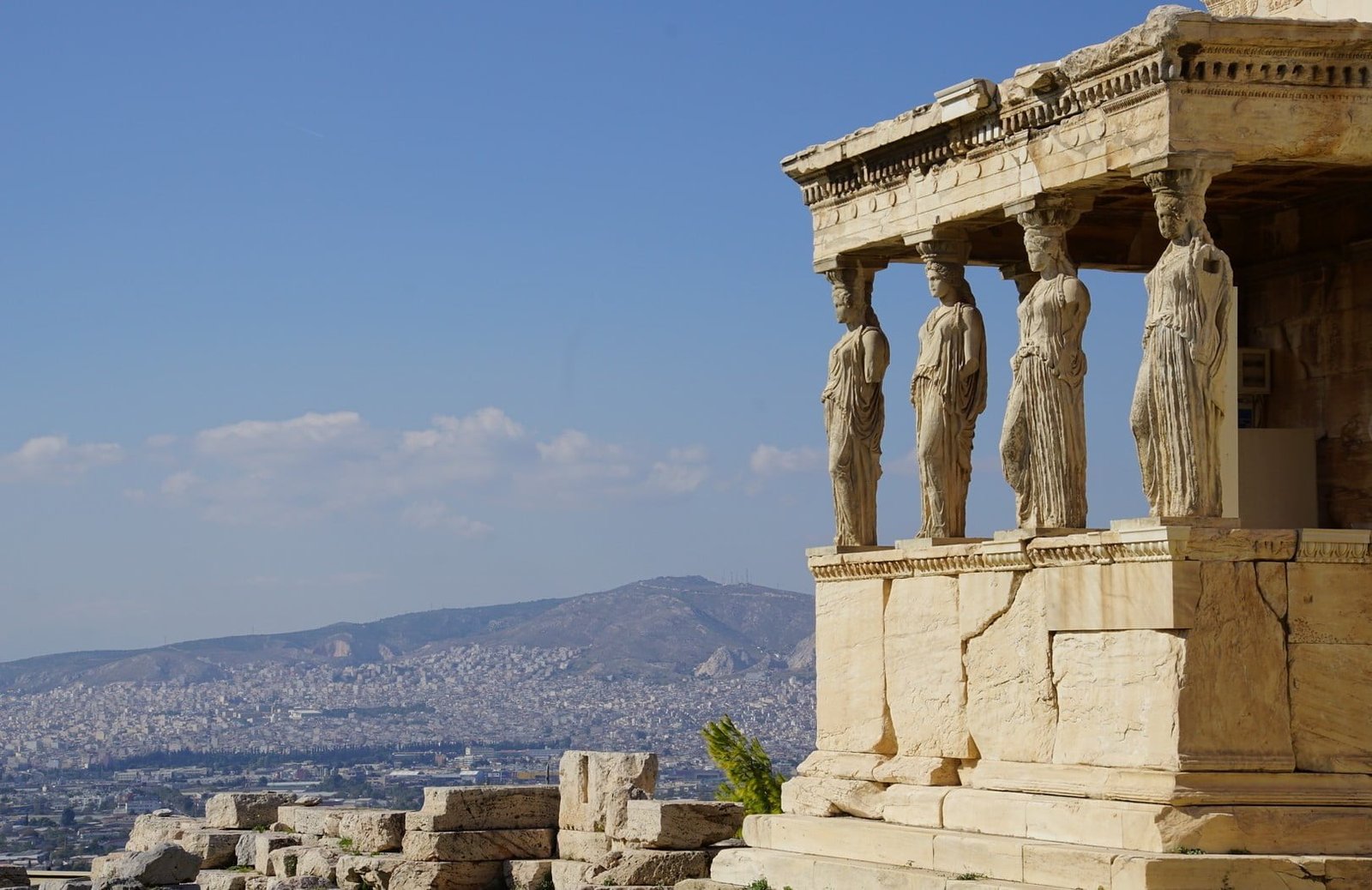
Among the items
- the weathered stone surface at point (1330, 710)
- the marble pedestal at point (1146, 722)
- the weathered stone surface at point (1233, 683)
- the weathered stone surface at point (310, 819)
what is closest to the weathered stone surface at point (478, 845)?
the weathered stone surface at point (310, 819)

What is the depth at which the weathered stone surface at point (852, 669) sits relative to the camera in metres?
16.6

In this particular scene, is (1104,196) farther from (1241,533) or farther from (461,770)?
(461,770)

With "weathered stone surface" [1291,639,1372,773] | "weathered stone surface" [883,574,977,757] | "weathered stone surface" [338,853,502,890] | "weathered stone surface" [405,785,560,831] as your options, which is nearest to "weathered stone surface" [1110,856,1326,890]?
"weathered stone surface" [1291,639,1372,773]

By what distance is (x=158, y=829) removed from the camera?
80.2 feet

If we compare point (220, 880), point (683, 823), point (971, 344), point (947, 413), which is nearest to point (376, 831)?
point (220, 880)

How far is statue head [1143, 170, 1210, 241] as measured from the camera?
46.1 ft

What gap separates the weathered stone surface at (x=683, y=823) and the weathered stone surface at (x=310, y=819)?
4.23m

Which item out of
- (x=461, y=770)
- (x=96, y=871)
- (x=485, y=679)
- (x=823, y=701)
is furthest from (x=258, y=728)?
(x=823, y=701)

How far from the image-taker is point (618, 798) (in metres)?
19.8

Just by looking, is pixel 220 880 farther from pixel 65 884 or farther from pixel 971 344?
pixel 971 344

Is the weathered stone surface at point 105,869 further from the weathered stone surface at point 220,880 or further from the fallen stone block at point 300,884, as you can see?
the fallen stone block at point 300,884

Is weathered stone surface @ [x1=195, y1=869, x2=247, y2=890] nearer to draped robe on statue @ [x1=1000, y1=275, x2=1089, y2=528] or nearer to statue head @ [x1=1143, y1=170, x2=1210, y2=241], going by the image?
draped robe on statue @ [x1=1000, y1=275, x2=1089, y2=528]

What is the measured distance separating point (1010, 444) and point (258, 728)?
Result: 110649 millimetres

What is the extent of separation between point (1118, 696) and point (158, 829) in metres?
13.1
